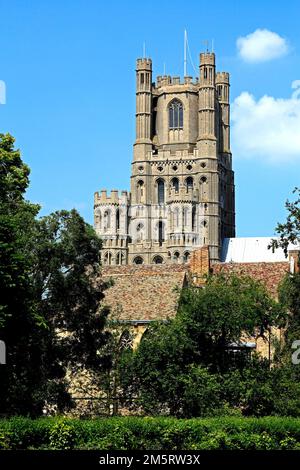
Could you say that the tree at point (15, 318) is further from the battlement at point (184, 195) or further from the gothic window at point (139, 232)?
the gothic window at point (139, 232)

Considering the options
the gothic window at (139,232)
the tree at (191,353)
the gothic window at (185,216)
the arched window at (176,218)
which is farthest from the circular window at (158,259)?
the tree at (191,353)

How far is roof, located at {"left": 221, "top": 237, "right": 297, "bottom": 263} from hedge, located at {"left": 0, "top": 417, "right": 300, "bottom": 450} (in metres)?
107

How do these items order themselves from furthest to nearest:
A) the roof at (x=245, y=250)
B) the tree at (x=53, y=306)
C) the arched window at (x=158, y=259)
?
the arched window at (x=158, y=259) < the roof at (x=245, y=250) < the tree at (x=53, y=306)

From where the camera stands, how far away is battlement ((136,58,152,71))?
163 m

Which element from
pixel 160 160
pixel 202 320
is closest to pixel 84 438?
pixel 202 320

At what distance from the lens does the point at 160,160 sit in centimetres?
15825

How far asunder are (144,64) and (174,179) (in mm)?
19055

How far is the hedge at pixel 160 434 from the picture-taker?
31.3m

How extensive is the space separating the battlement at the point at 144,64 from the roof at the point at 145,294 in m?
110

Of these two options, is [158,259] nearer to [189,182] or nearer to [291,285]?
[189,182]

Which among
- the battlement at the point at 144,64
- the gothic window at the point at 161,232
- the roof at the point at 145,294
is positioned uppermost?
the battlement at the point at 144,64

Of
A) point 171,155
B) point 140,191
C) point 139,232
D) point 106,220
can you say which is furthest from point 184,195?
point 106,220

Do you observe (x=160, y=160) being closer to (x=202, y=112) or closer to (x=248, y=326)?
(x=202, y=112)

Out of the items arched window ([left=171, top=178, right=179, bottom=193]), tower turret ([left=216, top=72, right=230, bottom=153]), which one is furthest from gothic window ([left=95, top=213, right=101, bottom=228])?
tower turret ([left=216, top=72, right=230, bottom=153])
